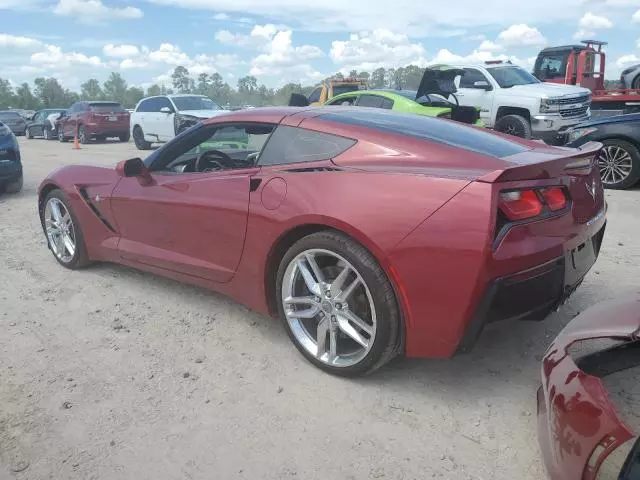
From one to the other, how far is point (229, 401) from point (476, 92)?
1087 cm

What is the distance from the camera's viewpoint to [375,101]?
397 inches

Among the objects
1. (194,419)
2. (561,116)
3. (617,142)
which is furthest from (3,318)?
(561,116)

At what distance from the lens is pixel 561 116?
36.3 ft

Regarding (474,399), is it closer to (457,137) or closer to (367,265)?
(367,265)

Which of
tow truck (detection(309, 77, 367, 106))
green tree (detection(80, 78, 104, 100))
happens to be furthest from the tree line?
tow truck (detection(309, 77, 367, 106))

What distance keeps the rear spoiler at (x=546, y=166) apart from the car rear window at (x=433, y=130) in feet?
0.45

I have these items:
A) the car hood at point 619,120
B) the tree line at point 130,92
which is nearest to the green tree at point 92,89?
the tree line at point 130,92

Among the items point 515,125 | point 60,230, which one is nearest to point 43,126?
point 515,125

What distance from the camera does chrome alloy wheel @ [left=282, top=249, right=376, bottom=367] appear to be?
265 centimetres

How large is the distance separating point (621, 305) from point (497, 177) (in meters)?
0.68

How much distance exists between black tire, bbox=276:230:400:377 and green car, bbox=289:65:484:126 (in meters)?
7.01

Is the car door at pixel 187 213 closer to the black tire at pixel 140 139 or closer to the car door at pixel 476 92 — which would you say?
the car door at pixel 476 92

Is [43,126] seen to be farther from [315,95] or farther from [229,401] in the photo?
[229,401]

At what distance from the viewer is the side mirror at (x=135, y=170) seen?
11.8 ft
